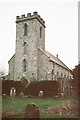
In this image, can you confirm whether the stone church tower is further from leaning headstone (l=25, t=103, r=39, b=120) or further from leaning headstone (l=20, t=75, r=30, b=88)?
leaning headstone (l=25, t=103, r=39, b=120)

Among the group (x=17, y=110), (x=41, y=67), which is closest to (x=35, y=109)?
(x=17, y=110)

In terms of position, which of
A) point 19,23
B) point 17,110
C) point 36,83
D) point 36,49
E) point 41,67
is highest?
point 19,23

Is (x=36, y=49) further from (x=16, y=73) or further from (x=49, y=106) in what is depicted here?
(x=49, y=106)

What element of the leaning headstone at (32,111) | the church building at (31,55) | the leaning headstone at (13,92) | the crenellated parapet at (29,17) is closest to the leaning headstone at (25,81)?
the church building at (31,55)

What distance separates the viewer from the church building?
34031 millimetres

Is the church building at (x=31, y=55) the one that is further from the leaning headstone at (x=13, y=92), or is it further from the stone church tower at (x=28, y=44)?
the leaning headstone at (x=13, y=92)

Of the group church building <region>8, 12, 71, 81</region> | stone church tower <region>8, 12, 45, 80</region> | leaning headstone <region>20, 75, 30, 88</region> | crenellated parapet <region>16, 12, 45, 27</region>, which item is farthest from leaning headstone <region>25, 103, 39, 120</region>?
crenellated parapet <region>16, 12, 45, 27</region>

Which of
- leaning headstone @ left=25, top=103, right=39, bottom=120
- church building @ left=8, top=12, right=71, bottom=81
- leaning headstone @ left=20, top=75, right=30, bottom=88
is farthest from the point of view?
church building @ left=8, top=12, right=71, bottom=81

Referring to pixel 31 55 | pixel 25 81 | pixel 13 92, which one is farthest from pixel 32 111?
pixel 31 55

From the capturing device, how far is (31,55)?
114 feet

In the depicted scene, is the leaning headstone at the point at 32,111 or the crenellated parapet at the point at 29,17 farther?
the crenellated parapet at the point at 29,17

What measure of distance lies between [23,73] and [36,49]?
3712mm

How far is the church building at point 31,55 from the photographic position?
34.0 m

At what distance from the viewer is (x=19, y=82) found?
107 ft
